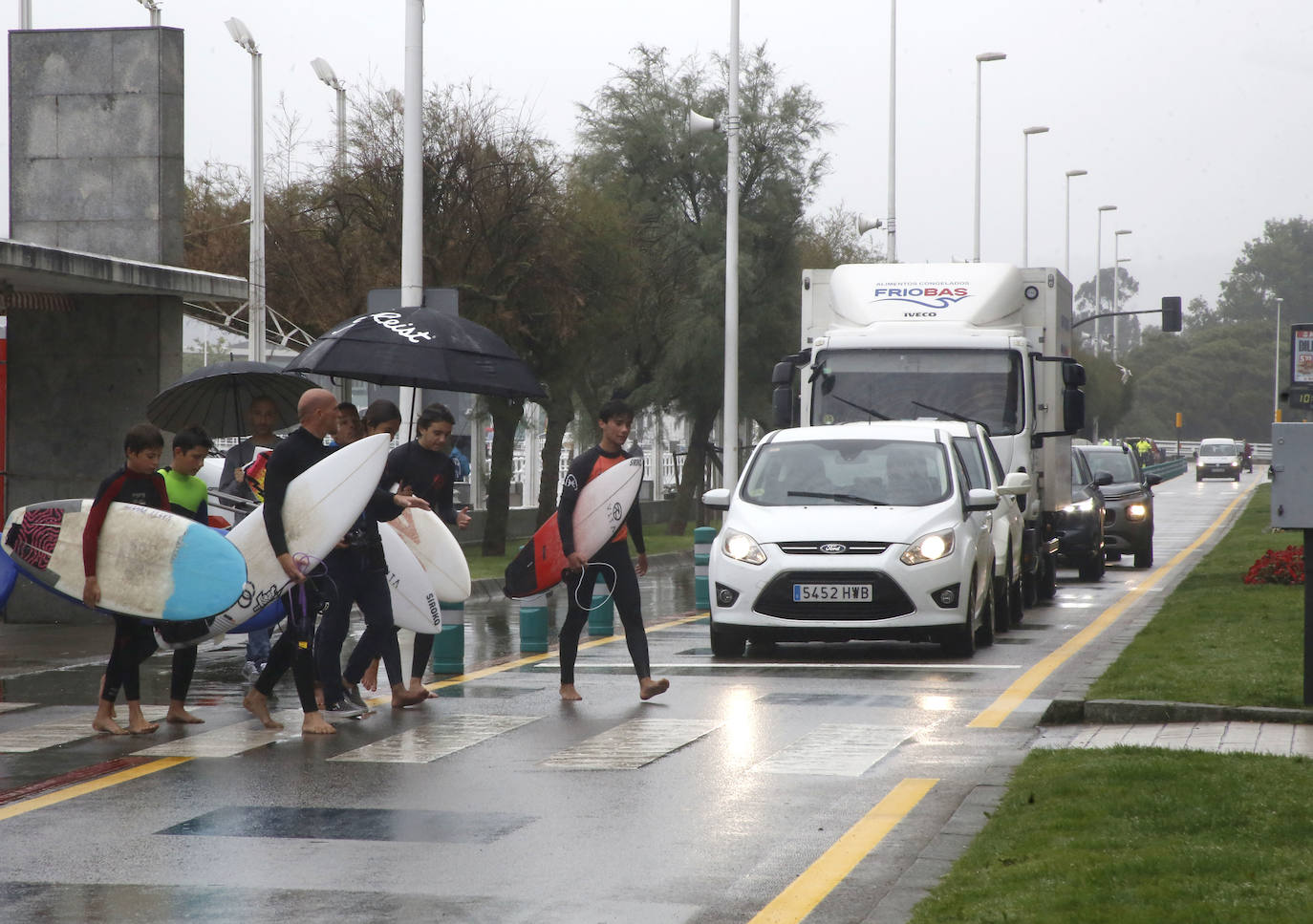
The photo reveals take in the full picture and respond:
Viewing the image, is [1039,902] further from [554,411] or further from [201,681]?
[554,411]

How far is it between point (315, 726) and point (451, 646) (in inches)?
129

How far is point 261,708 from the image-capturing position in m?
10.0

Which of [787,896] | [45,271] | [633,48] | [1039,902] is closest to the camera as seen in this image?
[1039,902]

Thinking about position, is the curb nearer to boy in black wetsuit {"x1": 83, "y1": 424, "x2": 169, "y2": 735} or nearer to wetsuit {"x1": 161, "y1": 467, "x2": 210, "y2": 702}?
wetsuit {"x1": 161, "y1": 467, "x2": 210, "y2": 702}

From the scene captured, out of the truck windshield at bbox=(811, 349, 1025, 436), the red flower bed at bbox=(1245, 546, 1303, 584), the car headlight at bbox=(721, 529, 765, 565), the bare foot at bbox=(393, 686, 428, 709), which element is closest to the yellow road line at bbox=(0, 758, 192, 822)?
the bare foot at bbox=(393, 686, 428, 709)

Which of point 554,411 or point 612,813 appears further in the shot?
point 554,411

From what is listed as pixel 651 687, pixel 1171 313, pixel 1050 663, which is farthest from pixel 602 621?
pixel 1171 313

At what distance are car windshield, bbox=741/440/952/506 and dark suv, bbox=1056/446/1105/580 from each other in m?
11.0

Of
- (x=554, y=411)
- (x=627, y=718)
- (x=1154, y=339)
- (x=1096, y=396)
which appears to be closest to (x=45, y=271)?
(x=627, y=718)

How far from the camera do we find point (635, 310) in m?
35.2

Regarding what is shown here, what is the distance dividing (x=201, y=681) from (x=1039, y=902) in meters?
8.06

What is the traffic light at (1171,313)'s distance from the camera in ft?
154

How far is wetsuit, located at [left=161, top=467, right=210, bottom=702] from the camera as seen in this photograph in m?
10.0

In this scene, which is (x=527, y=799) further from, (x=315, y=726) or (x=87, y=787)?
(x=315, y=726)
